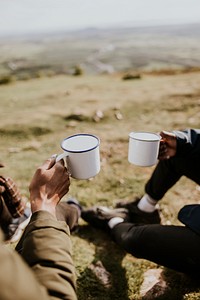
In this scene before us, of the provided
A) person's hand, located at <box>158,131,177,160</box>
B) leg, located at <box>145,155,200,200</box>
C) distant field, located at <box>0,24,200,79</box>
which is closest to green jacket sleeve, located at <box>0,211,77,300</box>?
person's hand, located at <box>158,131,177,160</box>

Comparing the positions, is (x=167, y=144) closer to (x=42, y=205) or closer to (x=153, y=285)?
(x=153, y=285)

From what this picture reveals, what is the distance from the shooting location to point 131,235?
2594 millimetres

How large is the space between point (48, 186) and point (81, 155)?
0.31 metres

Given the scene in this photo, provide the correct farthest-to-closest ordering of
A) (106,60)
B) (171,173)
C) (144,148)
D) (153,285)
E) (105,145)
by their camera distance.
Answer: (106,60) → (105,145) → (171,173) → (153,285) → (144,148)

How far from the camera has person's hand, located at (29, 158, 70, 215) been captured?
1.72m

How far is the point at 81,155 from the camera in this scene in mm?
1990

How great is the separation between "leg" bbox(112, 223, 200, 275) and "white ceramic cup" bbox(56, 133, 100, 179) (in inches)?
28.9

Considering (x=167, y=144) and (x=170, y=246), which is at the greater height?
(x=167, y=144)

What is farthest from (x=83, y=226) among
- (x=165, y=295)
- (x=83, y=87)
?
(x=83, y=87)

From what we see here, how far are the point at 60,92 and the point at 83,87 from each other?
40.1 inches

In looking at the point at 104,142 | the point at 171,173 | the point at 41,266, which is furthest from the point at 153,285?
the point at 104,142

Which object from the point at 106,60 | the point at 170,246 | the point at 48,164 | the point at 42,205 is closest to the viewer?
the point at 42,205

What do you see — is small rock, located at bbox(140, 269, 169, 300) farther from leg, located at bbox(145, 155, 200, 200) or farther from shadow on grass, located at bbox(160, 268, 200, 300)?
leg, located at bbox(145, 155, 200, 200)

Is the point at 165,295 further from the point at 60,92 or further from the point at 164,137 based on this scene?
the point at 60,92
